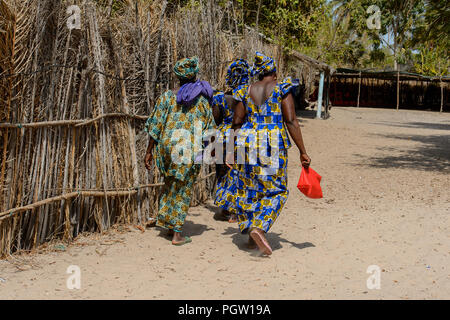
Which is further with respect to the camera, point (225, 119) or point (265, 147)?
point (225, 119)

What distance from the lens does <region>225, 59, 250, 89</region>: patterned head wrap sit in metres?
5.46

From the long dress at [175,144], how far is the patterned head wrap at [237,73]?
3.40ft

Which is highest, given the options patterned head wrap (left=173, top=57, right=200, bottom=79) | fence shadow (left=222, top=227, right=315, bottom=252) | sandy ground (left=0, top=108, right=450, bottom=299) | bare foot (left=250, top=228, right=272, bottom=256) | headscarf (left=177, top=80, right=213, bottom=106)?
patterned head wrap (left=173, top=57, right=200, bottom=79)

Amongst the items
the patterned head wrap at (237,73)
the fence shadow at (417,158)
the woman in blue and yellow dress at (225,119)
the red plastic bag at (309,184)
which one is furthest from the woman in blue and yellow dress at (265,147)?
the fence shadow at (417,158)

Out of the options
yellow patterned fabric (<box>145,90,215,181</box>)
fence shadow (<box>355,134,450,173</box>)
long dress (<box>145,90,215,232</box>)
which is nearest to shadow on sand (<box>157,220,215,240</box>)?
long dress (<box>145,90,215,232</box>)

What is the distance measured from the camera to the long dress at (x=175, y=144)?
4.44 meters

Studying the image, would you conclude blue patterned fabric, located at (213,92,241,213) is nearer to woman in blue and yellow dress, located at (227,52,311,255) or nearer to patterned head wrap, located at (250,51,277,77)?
woman in blue and yellow dress, located at (227,52,311,255)

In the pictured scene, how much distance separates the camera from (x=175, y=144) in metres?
4.44

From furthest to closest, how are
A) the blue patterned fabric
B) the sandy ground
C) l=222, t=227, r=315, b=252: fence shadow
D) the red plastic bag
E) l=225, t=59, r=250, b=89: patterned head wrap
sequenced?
1. l=225, t=59, r=250, b=89: patterned head wrap
2. the blue patterned fabric
3. l=222, t=227, r=315, b=252: fence shadow
4. the red plastic bag
5. the sandy ground

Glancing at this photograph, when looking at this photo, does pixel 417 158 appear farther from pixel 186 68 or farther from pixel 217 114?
pixel 186 68

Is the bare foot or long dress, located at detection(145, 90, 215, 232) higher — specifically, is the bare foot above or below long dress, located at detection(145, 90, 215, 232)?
below

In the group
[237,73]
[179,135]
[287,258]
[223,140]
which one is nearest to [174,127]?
[179,135]

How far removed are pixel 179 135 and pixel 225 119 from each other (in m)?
1.07
